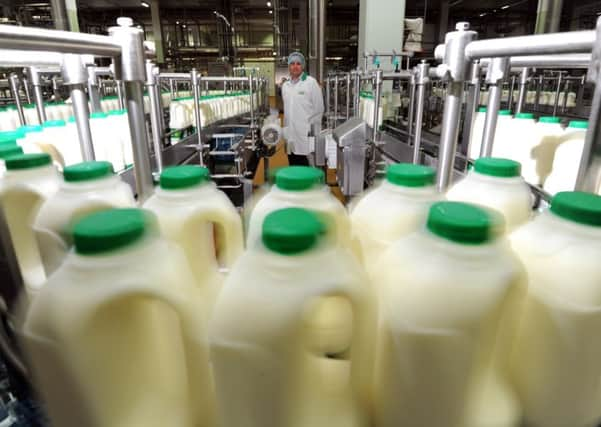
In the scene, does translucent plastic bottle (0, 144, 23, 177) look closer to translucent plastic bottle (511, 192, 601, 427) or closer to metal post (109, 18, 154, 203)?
metal post (109, 18, 154, 203)

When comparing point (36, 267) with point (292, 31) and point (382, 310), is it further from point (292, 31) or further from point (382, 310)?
point (292, 31)

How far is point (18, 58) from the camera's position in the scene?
91 cm

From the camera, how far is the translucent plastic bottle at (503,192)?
64cm

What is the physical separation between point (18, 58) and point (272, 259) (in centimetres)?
94

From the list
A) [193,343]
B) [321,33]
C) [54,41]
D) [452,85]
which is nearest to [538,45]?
[452,85]

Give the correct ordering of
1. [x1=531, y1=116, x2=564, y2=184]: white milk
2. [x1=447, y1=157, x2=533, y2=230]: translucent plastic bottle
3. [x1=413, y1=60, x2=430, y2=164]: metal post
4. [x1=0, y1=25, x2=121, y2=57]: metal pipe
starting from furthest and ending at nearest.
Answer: [x1=413, y1=60, x2=430, y2=164]: metal post
[x1=531, y1=116, x2=564, y2=184]: white milk
[x1=447, y1=157, x2=533, y2=230]: translucent plastic bottle
[x1=0, y1=25, x2=121, y2=57]: metal pipe

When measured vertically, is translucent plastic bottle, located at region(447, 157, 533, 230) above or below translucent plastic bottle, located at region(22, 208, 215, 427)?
above

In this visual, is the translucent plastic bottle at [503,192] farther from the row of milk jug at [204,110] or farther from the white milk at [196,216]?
the row of milk jug at [204,110]

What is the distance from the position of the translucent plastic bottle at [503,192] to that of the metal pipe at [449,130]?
0.21 meters

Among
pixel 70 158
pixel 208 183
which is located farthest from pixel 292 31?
pixel 208 183

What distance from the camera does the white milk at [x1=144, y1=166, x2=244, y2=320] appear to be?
1.91ft

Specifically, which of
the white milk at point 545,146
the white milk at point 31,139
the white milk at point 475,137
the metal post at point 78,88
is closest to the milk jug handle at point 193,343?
the metal post at point 78,88

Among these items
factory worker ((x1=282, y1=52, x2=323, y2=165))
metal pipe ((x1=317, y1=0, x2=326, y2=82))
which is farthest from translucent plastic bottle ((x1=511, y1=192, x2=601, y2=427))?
metal pipe ((x1=317, y1=0, x2=326, y2=82))

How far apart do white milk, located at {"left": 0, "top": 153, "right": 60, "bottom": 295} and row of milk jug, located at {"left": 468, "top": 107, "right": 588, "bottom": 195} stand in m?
1.36
